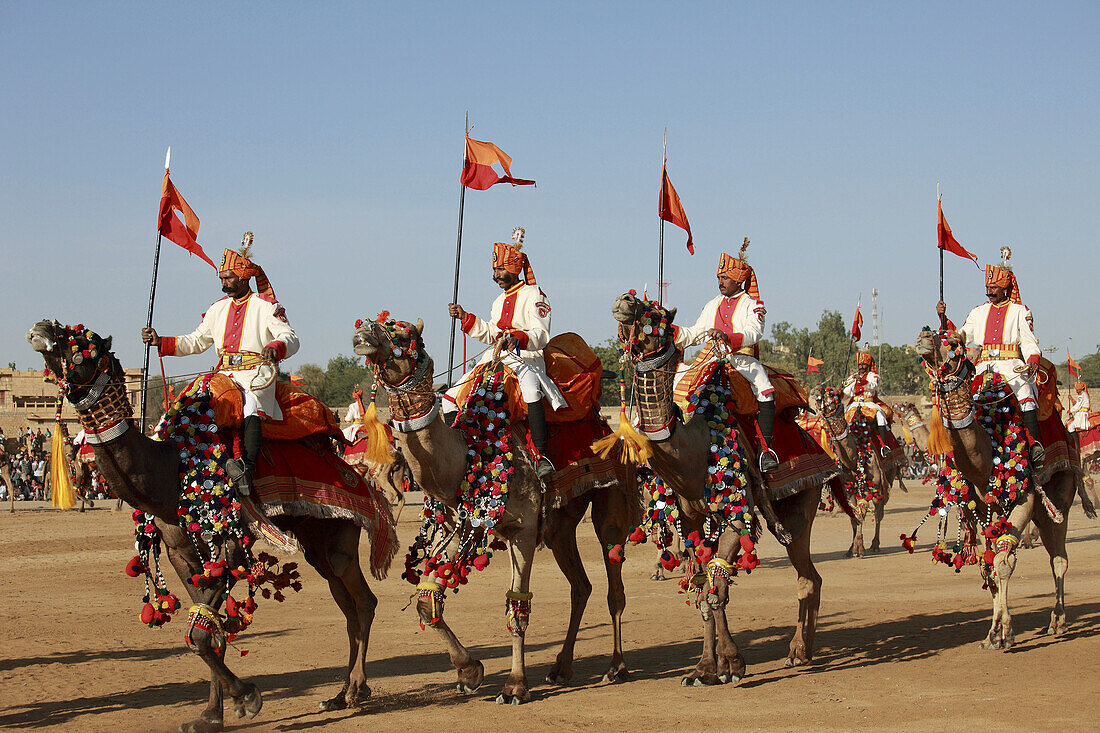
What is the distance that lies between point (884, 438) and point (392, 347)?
1456 cm

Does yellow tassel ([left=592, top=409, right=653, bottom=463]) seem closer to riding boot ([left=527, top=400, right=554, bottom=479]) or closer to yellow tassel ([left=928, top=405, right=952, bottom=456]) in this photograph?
riding boot ([left=527, top=400, right=554, bottom=479])

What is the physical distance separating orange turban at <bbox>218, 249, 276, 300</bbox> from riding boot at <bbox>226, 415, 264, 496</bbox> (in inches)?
53.8

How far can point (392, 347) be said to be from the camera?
8.35 meters

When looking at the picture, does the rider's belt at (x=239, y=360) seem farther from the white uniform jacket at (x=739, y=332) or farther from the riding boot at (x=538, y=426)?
the white uniform jacket at (x=739, y=332)

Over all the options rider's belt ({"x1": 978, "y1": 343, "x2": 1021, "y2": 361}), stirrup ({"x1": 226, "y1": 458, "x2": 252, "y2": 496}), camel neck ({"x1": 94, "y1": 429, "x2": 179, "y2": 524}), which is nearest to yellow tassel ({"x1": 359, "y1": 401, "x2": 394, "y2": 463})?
stirrup ({"x1": 226, "y1": 458, "x2": 252, "y2": 496})

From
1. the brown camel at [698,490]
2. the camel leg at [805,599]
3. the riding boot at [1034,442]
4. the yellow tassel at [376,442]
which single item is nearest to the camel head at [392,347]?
the yellow tassel at [376,442]

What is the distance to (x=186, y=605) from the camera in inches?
593

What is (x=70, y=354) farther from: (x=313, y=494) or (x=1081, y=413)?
(x=1081, y=413)

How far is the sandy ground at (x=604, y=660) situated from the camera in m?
8.30

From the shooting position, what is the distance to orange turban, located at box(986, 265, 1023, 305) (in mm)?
11617

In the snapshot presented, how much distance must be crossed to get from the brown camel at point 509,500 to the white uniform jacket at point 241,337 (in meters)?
1.19

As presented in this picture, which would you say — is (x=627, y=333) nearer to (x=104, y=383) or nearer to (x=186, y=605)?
(x=104, y=383)

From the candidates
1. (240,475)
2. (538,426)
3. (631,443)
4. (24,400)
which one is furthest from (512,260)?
(24,400)

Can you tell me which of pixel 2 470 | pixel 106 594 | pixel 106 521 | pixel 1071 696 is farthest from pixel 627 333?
pixel 2 470
